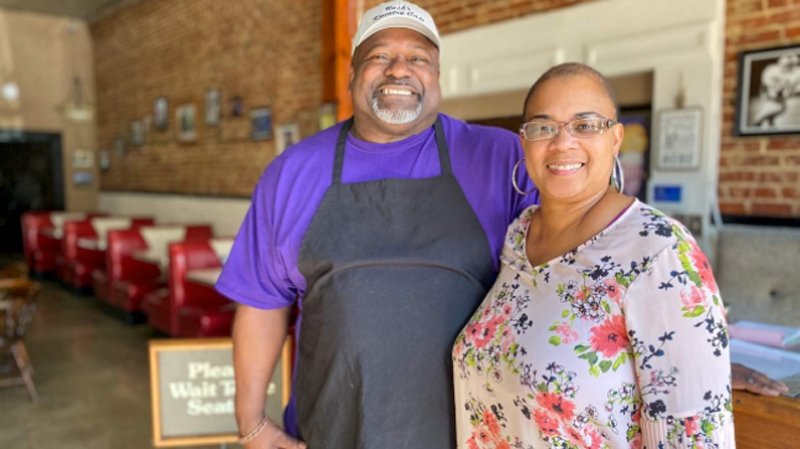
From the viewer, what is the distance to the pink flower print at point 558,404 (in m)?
0.99

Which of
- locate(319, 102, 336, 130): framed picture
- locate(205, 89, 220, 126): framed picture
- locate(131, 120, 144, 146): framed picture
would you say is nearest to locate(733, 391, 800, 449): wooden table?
locate(319, 102, 336, 130): framed picture

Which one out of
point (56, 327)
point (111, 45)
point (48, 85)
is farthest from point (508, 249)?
point (48, 85)

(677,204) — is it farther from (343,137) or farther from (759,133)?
(343,137)

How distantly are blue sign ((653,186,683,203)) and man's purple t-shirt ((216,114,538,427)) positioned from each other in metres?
2.06

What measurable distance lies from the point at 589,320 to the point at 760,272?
2.25m

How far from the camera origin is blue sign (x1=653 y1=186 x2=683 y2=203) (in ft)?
10.3

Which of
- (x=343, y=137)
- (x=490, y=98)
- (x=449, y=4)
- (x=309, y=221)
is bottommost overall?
(x=309, y=221)

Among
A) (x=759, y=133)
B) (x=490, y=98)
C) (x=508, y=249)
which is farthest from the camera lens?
(x=490, y=98)

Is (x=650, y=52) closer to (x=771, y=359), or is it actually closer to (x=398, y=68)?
(x=771, y=359)

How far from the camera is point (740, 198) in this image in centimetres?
294

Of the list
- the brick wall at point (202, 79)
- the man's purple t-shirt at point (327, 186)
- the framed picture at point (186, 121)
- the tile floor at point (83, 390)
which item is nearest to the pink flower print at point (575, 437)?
the man's purple t-shirt at point (327, 186)

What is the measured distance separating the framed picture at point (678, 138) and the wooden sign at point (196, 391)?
2.26 metres

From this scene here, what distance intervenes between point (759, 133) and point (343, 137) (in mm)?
2368

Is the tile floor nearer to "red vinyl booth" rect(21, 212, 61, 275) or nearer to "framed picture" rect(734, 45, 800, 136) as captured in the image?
"red vinyl booth" rect(21, 212, 61, 275)
